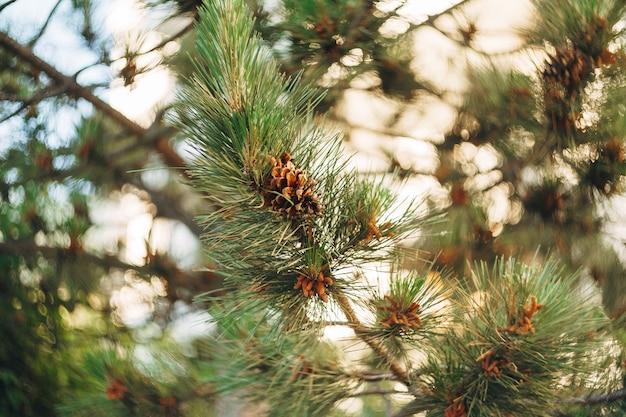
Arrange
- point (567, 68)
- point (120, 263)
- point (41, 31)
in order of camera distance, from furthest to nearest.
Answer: point (120, 263) < point (41, 31) < point (567, 68)

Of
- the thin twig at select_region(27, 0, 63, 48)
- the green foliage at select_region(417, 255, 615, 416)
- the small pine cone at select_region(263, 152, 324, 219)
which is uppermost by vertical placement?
the thin twig at select_region(27, 0, 63, 48)

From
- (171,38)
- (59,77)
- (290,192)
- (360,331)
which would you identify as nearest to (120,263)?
(59,77)

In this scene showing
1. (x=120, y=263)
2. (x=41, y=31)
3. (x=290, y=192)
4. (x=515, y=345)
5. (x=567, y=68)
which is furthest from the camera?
(x=120, y=263)

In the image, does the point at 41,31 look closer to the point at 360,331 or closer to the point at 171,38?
the point at 171,38

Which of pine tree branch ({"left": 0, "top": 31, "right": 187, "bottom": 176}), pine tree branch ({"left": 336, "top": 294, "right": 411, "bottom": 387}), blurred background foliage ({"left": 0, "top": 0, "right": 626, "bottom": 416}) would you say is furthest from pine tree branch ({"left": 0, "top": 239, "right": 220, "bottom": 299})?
pine tree branch ({"left": 336, "top": 294, "right": 411, "bottom": 387})

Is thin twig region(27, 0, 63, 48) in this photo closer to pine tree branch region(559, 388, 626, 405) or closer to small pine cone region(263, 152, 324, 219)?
small pine cone region(263, 152, 324, 219)

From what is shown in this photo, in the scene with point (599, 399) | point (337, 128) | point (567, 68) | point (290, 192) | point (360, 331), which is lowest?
point (599, 399)

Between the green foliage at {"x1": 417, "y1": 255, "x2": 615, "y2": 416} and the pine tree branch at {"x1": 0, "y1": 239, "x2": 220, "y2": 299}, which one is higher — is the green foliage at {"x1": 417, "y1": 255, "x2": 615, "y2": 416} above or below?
below
